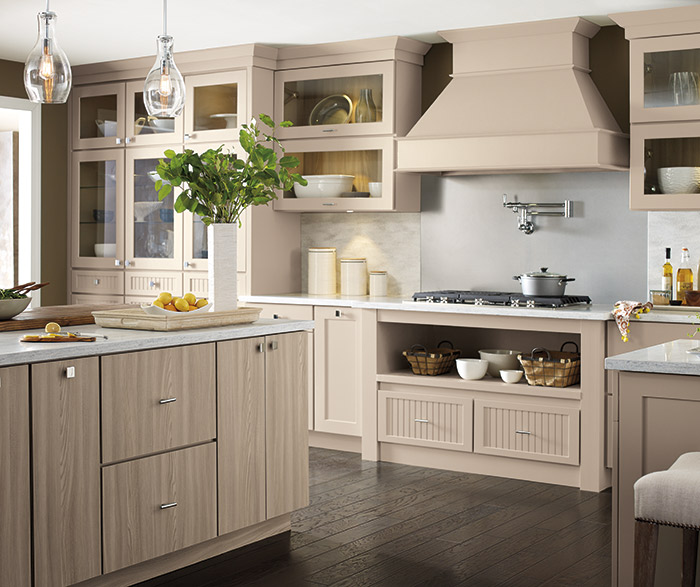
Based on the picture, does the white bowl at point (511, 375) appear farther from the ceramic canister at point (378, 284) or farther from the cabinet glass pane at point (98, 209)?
the cabinet glass pane at point (98, 209)

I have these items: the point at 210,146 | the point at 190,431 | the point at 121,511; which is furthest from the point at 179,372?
the point at 210,146

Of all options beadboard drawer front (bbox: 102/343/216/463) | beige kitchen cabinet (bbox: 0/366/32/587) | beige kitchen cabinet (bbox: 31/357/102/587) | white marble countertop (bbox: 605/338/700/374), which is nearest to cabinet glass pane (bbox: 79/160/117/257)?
beadboard drawer front (bbox: 102/343/216/463)

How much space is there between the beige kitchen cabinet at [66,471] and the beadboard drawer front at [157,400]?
65 millimetres

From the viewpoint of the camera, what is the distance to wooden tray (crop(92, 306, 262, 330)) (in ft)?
11.5

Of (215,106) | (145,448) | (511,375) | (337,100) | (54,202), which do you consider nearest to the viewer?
(145,448)

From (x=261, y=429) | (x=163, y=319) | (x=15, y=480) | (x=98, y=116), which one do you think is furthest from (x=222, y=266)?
(x=98, y=116)

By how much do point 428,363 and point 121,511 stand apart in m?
2.37

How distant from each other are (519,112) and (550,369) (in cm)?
135

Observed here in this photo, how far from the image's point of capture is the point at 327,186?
5.75 meters

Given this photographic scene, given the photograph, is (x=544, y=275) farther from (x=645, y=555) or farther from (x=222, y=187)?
(x=645, y=555)

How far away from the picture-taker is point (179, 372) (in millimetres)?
3416

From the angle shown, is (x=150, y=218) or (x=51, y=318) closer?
(x=51, y=318)

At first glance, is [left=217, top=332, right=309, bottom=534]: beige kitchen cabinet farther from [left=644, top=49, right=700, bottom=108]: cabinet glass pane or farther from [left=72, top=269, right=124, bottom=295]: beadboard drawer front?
[left=72, top=269, right=124, bottom=295]: beadboard drawer front

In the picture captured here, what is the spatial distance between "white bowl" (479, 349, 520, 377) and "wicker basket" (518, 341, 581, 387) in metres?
0.18
